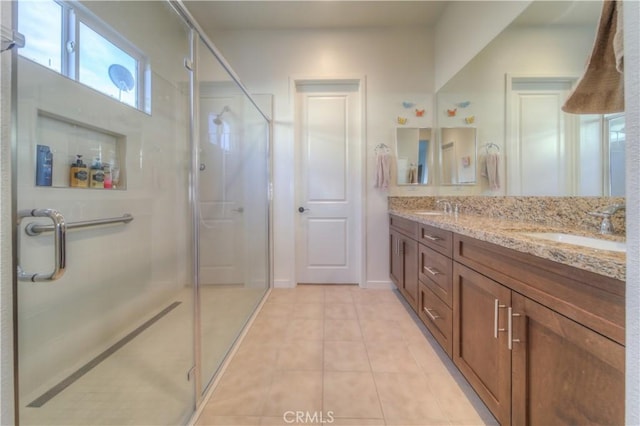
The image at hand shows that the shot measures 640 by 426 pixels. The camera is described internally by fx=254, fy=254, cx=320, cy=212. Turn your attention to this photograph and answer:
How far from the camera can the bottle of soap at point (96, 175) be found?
4.78ft

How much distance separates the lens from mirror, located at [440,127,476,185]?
2281mm

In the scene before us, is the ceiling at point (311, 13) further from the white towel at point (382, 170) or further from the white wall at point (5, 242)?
the white wall at point (5, 242)

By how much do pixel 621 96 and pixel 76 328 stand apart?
278cm

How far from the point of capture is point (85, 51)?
1453mm

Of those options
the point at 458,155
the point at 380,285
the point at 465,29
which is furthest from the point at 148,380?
the point at 465,29

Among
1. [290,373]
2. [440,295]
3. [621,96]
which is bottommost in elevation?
[290,373]

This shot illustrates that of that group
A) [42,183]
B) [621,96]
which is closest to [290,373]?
[42,183]

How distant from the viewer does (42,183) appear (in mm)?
1148

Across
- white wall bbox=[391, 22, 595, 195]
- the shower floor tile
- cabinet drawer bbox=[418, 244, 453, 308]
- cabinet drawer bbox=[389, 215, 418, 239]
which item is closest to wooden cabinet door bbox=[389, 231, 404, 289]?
cabinet drawer bbox=[389, 215, 418, 239]

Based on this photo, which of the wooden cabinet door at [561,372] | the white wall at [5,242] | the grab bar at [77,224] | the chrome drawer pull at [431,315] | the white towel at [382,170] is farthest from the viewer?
the white towel at [382,170]

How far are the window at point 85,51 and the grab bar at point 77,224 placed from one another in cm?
67

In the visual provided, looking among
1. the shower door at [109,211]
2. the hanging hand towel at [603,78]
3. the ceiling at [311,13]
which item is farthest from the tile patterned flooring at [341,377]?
the ceiling at [311,13]

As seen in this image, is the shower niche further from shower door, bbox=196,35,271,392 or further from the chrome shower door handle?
the chrome shower door handle

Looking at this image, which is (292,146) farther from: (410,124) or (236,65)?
(410,124)
